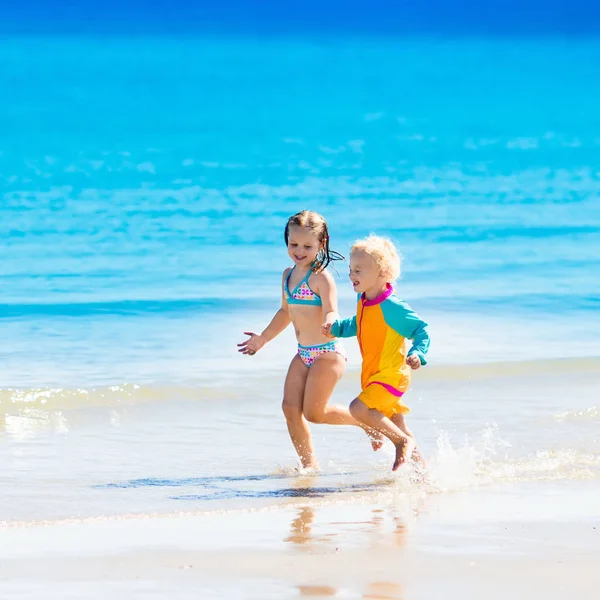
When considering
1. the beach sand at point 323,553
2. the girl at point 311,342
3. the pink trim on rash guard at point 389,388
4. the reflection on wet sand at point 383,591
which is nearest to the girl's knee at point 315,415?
the girl at point 311,342

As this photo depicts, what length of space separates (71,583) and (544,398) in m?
4.72

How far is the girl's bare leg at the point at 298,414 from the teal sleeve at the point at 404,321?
23.0 inches

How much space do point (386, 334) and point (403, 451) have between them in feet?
1.76

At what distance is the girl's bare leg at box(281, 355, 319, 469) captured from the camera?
6324mm

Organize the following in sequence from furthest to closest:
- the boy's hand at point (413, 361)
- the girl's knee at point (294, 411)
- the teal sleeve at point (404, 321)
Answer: the girl's knee at point (294, 411), the teal sleeve at point (404, 321), the boy's hand at point (413, 361)

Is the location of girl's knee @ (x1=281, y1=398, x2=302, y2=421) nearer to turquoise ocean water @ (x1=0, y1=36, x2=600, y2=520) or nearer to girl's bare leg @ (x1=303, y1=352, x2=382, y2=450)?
girl's bare leg @ (x1=303, y1=352, x2=382, y2=450)

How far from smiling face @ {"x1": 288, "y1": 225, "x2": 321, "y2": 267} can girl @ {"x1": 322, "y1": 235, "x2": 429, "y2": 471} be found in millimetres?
302

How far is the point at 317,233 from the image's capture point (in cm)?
626

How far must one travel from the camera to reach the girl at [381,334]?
5.96m

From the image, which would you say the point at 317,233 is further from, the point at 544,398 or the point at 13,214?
the point at 13,214

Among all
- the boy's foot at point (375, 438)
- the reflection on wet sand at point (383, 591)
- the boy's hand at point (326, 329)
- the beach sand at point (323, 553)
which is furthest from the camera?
the boy's foot at point (375, 438)

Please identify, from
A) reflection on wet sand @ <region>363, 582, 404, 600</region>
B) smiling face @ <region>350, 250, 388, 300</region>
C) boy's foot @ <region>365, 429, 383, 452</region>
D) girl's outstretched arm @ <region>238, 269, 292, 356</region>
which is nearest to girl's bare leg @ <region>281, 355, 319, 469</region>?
girl's outstretched arm @ <region>238, 269, 292, 356</region>

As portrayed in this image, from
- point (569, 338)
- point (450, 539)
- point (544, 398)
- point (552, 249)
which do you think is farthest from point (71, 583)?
point (552, 249)

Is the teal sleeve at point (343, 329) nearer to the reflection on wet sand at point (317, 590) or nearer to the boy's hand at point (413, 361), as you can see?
the boy's hand at point (413, 361)
